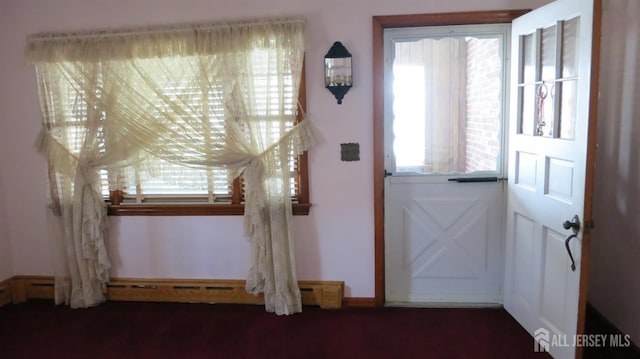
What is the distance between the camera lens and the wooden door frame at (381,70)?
3242 millimetres

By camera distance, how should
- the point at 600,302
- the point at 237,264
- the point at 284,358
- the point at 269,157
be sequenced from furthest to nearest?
the point at 237,264 < the point at 269,157 < the point at 600,302 < the point at 284,358

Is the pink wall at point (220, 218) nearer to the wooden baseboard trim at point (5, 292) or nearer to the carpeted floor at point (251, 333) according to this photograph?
the wooden baseboard trim at point (5, 292)

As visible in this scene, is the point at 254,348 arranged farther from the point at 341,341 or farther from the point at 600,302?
the point at 600,302

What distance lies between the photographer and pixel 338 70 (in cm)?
332

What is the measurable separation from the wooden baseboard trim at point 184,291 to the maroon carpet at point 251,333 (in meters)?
0.07

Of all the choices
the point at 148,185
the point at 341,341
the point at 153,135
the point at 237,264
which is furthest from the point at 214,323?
the point at 153,135

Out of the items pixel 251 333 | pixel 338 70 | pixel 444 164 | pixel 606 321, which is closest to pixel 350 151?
pixel 338 70

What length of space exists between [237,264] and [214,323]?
0.47 meters

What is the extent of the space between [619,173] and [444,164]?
1062 millimetres

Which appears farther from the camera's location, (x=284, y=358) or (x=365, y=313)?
(x=365, y=313)

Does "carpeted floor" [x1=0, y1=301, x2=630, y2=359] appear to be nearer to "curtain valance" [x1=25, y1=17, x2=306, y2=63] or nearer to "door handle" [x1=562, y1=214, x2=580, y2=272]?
"door handle" [x1=562, y1=214, x2=580, y2=272]

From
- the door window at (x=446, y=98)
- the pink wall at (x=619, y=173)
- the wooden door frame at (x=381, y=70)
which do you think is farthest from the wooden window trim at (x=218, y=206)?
the pink wall at (x=619, y=173)

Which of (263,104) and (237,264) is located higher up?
(263,104)

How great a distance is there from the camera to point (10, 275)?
3.89 m
